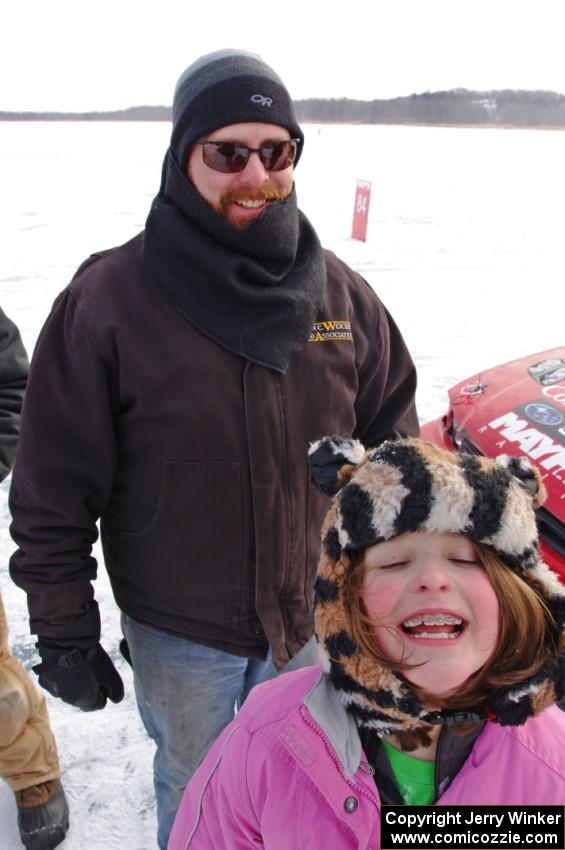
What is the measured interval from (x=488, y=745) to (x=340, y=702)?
0.22m

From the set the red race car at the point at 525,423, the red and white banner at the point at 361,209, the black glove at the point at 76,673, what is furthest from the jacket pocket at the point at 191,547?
the red and white banner at the point at 361,209

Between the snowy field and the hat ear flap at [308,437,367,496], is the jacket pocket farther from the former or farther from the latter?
the snowy field

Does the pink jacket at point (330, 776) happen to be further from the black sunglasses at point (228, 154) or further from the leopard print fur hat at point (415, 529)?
the black sunglasses at point (228, 154)

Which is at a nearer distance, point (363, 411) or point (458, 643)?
point (458, 643)

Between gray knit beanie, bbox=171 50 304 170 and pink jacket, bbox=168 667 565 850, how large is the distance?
3.51 feet

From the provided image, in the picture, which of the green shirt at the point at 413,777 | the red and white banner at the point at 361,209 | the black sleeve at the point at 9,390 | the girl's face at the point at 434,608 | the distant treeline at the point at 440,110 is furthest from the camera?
the distant treeline at the point at 440,110

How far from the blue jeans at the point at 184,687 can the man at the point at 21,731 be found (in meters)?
0.37

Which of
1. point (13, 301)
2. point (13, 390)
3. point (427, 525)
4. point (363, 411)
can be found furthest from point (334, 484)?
point (13, 301)

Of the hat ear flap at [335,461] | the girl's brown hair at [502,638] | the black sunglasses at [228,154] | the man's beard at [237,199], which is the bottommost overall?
the girl's brown hair at [502,638]

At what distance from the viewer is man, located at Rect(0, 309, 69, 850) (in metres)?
1.73

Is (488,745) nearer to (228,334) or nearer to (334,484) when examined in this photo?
(334,484)

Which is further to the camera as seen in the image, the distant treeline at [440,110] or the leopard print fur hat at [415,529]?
the distant treeline at [440,110]

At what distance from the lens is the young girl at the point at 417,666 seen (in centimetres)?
92

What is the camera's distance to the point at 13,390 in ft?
5.74
